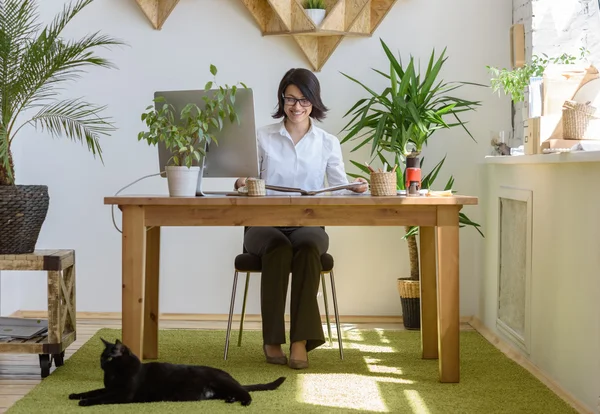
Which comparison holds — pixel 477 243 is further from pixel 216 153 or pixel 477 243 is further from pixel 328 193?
pixel 216 153

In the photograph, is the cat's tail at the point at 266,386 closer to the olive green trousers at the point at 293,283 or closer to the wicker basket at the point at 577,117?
the olive green trousers at the point at 293,283

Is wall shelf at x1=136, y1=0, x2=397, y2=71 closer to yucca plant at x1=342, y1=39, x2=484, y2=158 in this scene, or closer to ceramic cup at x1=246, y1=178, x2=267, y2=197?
yucca plant at x1=342, y1=39, x2=484, y2=158

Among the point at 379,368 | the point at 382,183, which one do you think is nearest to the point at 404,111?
the point at 382,183

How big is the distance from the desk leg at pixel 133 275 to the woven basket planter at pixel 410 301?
1673 millimetres

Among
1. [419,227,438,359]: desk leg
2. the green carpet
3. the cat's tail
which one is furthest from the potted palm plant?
the cat's tail

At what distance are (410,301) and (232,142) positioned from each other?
5.30 feet

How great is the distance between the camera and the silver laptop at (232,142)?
3.20 metres

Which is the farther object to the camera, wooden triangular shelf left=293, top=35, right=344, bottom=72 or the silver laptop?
wooden triangular shelf left=293, top=35, right=344, bottom=72

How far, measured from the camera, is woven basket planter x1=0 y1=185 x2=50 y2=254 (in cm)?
333

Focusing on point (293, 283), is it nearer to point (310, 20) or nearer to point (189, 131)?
point (189, 131)

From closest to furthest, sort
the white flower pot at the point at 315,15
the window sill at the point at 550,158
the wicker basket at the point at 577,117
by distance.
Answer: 1. the window sill at the point at 550,158
2. the wicker basket at the point at 577,117
3. the white flower pot at the point at 315,15

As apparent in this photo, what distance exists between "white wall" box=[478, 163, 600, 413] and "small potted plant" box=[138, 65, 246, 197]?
1.26 metres

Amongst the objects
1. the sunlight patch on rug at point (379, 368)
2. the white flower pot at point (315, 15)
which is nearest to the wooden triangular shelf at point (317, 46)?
the white flower pot at point (315, 15)

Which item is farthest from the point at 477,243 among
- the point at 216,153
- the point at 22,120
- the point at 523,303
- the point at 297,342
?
the point at 22,120
